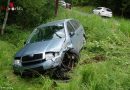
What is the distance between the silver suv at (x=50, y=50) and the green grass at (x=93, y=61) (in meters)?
0.38

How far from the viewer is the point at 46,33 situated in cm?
1222

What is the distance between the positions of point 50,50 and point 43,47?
0.36m

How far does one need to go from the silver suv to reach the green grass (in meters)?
0.38

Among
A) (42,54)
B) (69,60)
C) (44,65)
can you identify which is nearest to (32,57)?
(42,54)

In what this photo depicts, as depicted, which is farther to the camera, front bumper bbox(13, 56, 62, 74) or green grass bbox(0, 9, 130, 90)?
front bumper bbox(13, 56, 62, 74)

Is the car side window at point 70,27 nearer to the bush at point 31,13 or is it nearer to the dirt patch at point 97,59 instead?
the dirt patch at point 97,59

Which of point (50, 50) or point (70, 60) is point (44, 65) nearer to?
point (50, 50)

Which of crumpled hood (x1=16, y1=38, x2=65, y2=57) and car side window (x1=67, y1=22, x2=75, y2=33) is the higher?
car side window (x1=67, y1=22, x2=75, y2=33)

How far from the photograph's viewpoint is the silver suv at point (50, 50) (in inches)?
408

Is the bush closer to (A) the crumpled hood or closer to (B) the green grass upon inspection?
(B) the green grass

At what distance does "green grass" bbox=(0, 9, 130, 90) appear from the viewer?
327 inches

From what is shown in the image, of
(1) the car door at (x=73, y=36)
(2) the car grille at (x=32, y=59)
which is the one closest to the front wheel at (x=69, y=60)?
(1) the car door at (x=73, y=36)

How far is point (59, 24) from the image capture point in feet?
41.9

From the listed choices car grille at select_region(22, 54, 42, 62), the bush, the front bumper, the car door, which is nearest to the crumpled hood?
car grille at select_region(22, 54, 42, 62)
